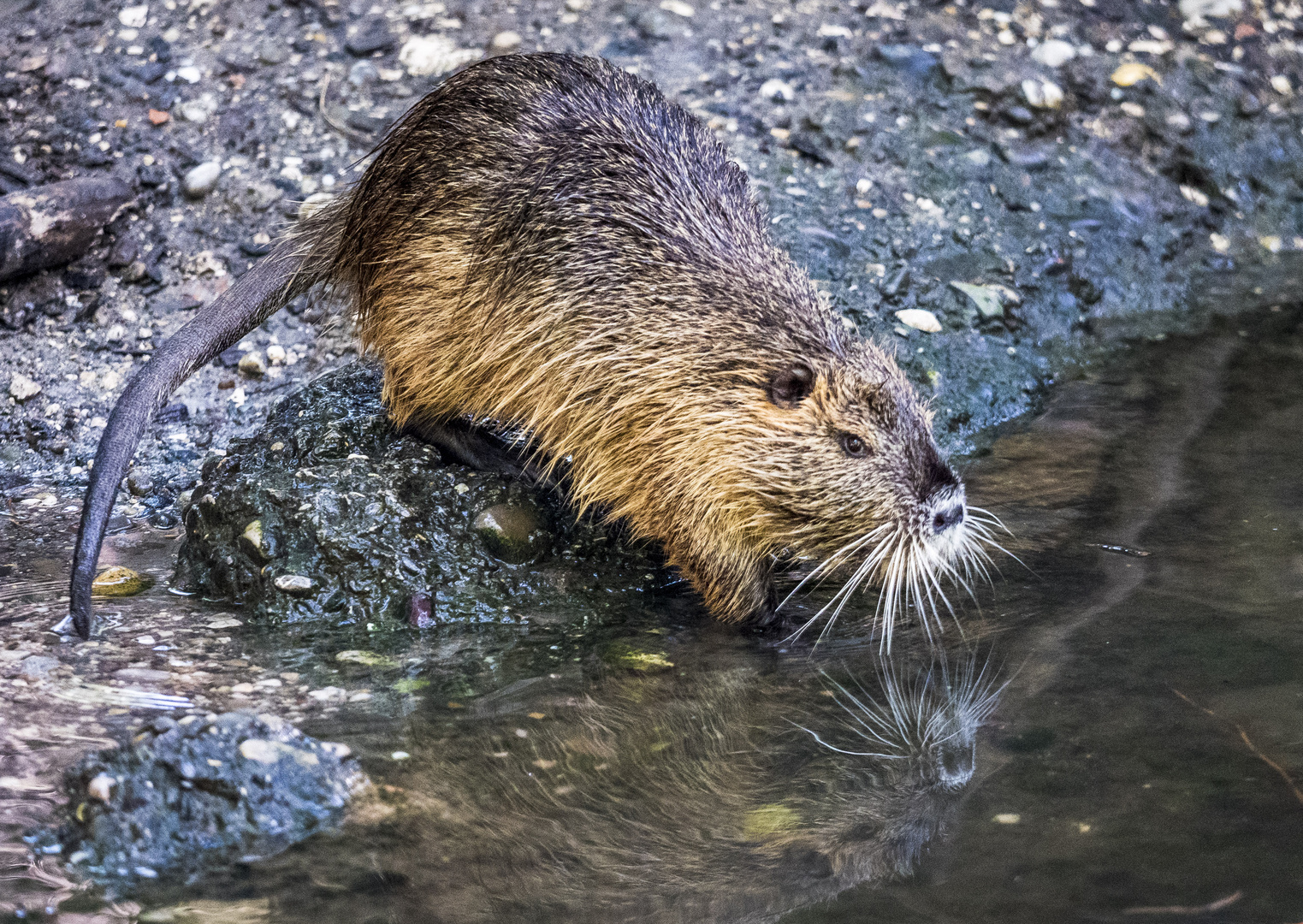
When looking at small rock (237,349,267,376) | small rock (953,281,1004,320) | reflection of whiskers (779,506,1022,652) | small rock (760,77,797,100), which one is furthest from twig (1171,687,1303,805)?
small rock (760,77,797,100)

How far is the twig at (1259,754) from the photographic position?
1954 mm

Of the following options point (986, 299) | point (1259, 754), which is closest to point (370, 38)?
point (986, 299)

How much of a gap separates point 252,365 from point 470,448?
3.61 feet

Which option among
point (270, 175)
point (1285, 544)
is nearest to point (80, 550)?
point (270, 175)

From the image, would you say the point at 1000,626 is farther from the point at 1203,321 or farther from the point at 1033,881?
the point at 1203,321

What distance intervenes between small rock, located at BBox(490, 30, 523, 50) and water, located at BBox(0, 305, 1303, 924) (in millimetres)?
2656

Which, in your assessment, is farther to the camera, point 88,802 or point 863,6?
point 863,6

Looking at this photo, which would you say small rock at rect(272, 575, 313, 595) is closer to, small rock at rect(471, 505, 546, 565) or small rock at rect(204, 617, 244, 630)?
small rock at rect(204, 617, 244, 630)

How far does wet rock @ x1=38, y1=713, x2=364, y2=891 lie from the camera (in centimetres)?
192

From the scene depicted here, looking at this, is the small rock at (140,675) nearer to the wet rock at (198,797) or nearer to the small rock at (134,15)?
the wet rock at (198,797)

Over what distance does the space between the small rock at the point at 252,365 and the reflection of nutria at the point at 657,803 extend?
192cm

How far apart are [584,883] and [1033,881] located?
639mm

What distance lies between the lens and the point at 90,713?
2.32 metres

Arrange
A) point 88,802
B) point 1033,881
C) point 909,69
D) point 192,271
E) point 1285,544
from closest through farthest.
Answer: point 1033,881, point 88,802, point 1285,544, point 192,271, point 909,69
